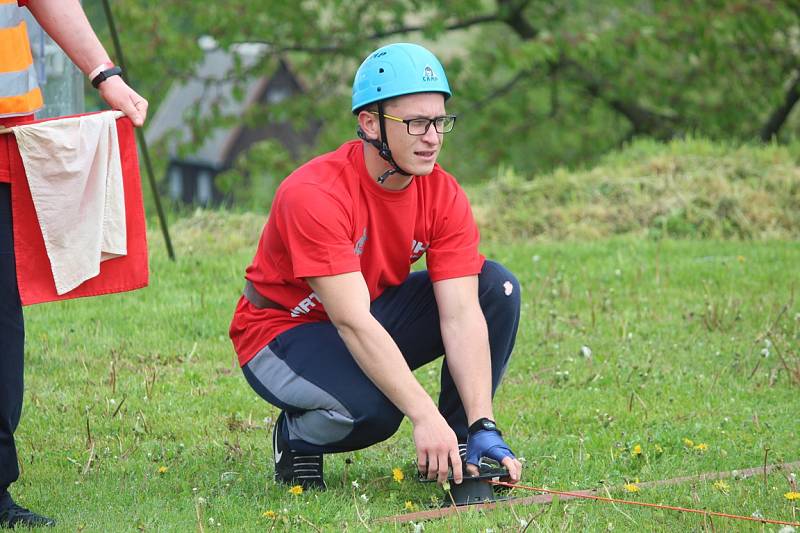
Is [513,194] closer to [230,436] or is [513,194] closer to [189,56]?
[230,436]

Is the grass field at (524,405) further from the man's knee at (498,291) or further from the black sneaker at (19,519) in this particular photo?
the man's knee at (498,291)

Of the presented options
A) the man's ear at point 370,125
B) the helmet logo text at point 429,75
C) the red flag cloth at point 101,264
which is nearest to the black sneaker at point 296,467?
the red flag cloth at point 101,264

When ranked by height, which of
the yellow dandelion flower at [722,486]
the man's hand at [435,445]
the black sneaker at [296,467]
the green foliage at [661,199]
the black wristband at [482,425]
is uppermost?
the man's hand at [435,445]

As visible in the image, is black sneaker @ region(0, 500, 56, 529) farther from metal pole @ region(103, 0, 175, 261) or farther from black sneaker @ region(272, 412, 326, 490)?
metal pole @ region(103, 0, 175, 261)

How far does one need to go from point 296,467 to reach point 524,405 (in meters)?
1.46

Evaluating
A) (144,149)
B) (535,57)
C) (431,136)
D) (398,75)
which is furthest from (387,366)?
(535,57)

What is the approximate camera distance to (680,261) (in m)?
7.53

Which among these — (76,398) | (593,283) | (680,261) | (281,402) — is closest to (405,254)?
(281,402)

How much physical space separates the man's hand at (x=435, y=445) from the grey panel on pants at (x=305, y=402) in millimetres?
327

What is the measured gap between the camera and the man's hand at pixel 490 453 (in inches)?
145

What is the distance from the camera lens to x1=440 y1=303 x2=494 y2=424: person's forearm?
12.4 feet

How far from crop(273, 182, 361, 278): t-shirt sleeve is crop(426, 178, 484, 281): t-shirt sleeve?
37cm

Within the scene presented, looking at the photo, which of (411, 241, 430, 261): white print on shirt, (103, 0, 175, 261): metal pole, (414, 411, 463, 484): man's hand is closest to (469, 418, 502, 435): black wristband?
(414, 411, 463, 484): man's hand

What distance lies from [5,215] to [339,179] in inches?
41.5
